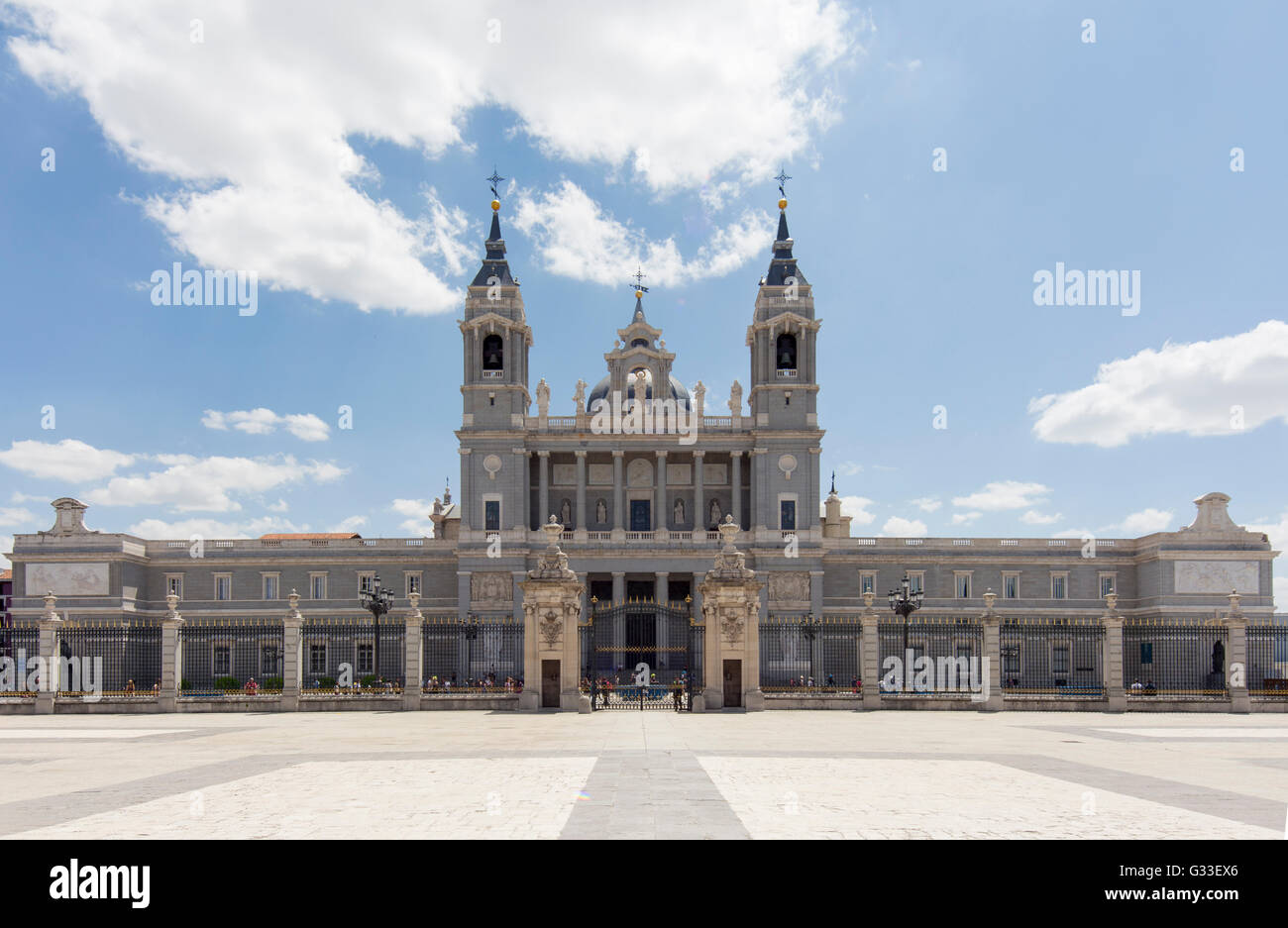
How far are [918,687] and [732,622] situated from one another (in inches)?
1011

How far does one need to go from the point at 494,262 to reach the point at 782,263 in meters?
18.7

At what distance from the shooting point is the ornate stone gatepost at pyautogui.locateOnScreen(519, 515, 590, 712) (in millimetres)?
29969

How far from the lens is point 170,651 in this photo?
31.9 m

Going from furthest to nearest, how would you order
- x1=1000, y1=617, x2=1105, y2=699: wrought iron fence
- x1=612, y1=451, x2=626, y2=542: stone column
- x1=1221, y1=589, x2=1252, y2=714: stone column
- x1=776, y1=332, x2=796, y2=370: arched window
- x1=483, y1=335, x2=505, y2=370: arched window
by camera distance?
x1=776, y1=332, x2=796, y2=370: arched window
x1=483, y1=335, x2=505, y2=370: arched window
x1=612, y1=451, x2=626, y2=542: stone column
x1=1000, y1=617, x2=1105, y2=699: wrought iron fence
x1=1221, y1=589, x2=1252, y2=714: stone column

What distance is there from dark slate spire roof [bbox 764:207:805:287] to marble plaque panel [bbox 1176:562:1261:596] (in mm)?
28523

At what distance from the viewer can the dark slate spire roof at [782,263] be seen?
218ft

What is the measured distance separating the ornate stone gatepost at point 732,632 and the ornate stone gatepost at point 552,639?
149 inches

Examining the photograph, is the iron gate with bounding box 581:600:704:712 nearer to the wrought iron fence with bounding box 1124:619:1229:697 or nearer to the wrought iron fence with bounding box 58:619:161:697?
the wrought iron fence with bounding box 58:619:161:697

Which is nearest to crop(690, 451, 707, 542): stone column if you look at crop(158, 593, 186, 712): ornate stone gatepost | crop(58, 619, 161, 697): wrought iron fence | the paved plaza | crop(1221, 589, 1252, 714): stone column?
crop(58, 619, 161, 697): wrought iron fence

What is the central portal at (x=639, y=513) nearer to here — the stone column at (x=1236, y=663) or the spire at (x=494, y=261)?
the spire at (x=494, y=261)

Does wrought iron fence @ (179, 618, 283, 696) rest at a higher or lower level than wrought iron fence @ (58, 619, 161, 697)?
lower

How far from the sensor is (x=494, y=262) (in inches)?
2657

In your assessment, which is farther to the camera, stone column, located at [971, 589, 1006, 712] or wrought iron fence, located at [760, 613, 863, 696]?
wrought iron fence, located at [760, 613, 863, 696]

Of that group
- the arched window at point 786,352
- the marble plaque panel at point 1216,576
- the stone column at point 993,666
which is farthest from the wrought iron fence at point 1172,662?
the arched window at point 786,352
